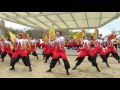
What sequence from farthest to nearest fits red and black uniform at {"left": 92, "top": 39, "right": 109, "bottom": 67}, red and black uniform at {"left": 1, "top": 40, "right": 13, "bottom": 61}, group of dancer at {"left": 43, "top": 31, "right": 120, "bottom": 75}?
red and black uniform at {"left": 1, "top": 40, "right": 13, "bottom": 61} < red and black uniform at {"left": 92, "top": 39, "right": 109, "bottom": 67} < group of dancer at {"left": 43, "top": 31, "right": 120, "bottom": 75}

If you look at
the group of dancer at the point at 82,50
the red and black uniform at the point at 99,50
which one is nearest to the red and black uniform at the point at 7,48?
the group of dancer at the point at 82,50

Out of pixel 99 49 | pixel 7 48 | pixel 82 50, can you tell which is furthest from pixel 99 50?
pixel 7 48

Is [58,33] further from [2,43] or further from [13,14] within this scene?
[13,14]

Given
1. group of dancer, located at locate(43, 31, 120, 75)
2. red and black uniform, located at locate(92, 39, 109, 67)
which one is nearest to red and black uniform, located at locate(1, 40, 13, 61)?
group of dancer, located at locate(43, 31, 120, 75)

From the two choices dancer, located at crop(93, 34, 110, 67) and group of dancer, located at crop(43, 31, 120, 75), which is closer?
group of dancer, located at crop(43, 31, 120, 75)

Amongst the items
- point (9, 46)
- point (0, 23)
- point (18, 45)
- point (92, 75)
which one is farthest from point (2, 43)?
point (0, 23)

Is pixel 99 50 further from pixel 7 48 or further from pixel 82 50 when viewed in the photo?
pixel 7 48

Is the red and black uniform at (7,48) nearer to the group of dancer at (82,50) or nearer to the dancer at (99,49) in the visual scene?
the group of dancer at (82,50)

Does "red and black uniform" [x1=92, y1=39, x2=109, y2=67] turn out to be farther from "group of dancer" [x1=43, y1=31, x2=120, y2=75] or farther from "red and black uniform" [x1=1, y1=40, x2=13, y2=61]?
"red and black uniform" [x1=1, y1=40, x2=13, y2=61]

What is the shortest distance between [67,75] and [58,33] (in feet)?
5.49

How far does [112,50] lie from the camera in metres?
12.9

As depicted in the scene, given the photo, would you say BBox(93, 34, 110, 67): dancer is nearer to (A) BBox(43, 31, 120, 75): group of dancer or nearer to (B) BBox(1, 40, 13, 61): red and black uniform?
(A) BBox(43, 31, 120, 75): group of dancer

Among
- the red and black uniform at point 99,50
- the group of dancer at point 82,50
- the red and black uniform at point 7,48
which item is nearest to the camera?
the group of dancer at point 82,50

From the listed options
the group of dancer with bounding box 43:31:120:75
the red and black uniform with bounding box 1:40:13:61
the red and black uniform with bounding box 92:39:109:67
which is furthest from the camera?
the red and black uniform with bounding box 1:40:13:61
